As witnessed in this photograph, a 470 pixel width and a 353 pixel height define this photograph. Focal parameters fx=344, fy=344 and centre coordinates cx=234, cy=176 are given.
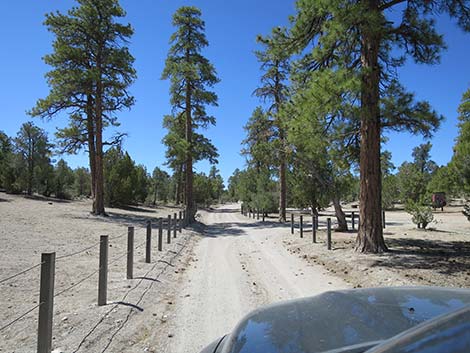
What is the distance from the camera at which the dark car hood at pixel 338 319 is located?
199cm

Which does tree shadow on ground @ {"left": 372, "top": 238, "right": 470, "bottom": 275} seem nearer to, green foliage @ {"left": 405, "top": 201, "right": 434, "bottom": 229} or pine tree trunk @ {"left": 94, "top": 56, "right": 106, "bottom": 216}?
green foliage @ {"left": 405, "top": 201, "right": 434, "bottom": 229}

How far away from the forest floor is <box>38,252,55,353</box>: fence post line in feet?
1.45

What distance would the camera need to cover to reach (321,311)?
2568 mm

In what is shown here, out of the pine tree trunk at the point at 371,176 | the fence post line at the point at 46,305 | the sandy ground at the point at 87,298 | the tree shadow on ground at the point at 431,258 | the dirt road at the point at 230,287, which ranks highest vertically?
the pine tree trunk at the point at 371,176

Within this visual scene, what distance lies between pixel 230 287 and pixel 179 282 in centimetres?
130

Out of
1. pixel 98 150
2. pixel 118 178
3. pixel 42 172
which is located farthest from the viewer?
pixel 42 172

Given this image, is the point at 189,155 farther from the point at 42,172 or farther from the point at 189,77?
the point at 42,172

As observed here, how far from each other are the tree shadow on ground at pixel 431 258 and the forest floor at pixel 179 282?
0.08ft

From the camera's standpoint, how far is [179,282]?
302 inches

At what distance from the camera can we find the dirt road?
15.7ft

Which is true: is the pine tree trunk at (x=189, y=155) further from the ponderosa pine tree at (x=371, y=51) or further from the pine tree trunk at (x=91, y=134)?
the ponderosa pine tree at (x=371, y=51)

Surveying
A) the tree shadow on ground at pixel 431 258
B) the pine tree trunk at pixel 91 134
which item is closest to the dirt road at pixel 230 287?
the tree shadow on ground at pixel 431 258

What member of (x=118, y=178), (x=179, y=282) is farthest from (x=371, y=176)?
(x=118, y=178)

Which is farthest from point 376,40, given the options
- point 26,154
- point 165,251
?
point 26,154
